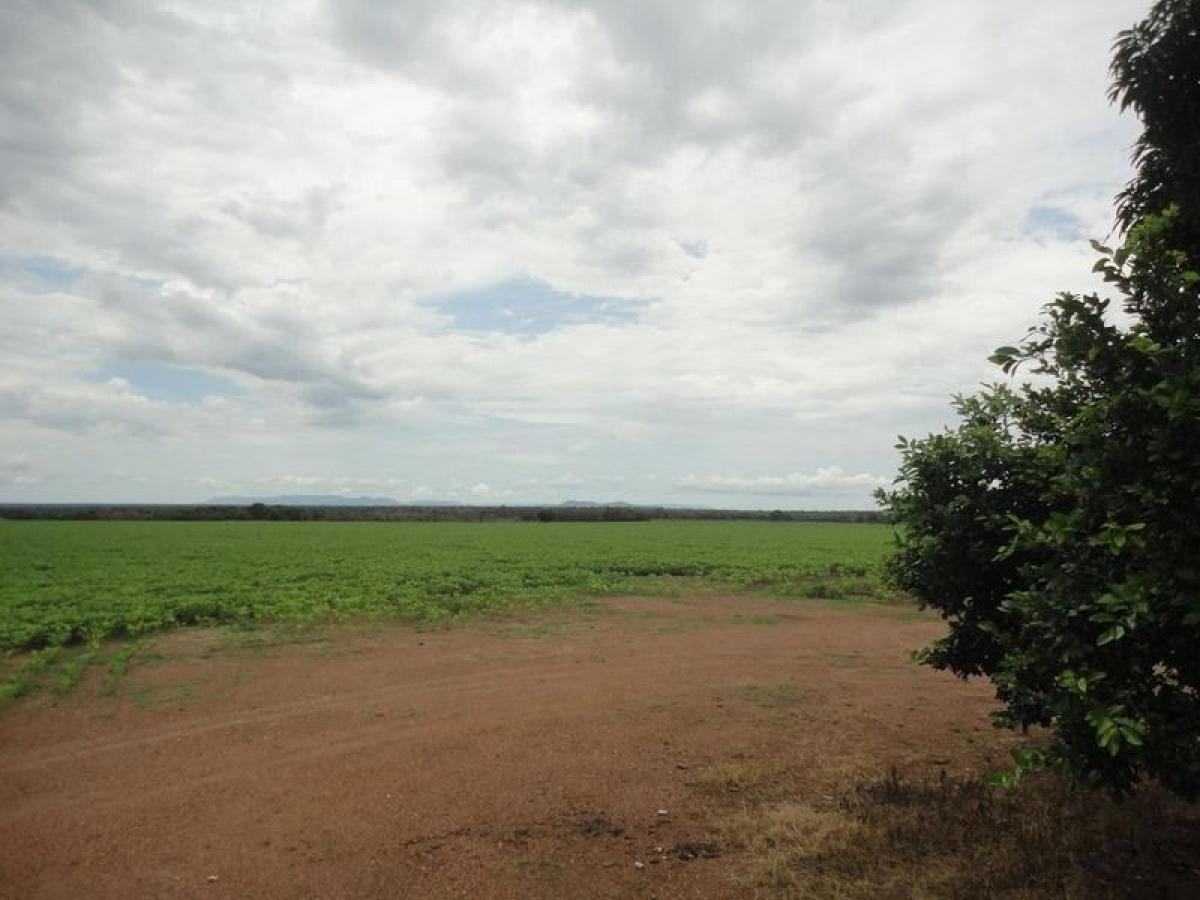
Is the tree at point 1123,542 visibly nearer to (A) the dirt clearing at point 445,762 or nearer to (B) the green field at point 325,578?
(A) the dirt clearing at point 445,762

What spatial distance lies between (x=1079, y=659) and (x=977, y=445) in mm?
3050

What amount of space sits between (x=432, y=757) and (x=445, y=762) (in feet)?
0.80

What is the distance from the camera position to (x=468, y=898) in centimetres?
562

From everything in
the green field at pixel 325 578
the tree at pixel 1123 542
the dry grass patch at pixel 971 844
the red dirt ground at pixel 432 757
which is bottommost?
the red dirt ground at pixel 432 757

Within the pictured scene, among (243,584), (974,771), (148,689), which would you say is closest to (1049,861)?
(974,771)

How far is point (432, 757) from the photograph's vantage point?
8719 mm

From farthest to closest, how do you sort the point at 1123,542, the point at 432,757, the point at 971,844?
the point at 432,757 < the point at 971,844 < the point at 1123,542

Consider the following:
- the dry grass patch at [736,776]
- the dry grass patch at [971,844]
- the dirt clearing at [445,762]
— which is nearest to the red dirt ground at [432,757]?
the dirt clearing at [445,762]

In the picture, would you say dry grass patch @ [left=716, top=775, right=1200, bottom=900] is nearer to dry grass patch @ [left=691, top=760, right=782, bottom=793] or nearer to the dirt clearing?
the dirt clearing

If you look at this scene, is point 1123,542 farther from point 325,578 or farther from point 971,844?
point 325,578

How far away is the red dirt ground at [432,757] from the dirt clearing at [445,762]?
32mm

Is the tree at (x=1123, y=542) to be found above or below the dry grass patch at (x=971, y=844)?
above

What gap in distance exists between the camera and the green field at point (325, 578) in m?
18.1

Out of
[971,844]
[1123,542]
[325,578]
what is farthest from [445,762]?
[325,578]
